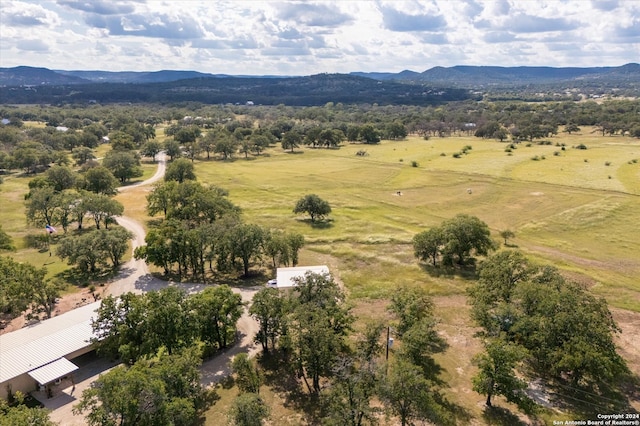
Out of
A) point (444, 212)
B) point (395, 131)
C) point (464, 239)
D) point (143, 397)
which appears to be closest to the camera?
point (143, 397)

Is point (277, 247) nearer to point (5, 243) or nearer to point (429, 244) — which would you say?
point (429, 244)

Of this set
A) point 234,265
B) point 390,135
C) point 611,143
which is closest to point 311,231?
point 234,265

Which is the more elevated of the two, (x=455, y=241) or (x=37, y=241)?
(x=455, y=241)

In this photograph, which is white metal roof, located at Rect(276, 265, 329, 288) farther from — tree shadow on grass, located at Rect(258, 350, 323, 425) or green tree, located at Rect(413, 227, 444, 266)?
green tree, located at Rect(413, 227, 444, 266)

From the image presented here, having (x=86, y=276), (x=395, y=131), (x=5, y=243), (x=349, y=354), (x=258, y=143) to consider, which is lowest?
(x=86, y=276)

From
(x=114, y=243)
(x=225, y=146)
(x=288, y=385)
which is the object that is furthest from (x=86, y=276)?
(x=225, y=146)

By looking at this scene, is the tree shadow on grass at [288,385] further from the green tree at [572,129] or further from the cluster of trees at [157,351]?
the green tree at [572,129]

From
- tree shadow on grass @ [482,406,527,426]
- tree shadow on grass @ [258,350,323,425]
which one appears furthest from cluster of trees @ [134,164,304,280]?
tree shadow on grass @ [482,406,527,426]
